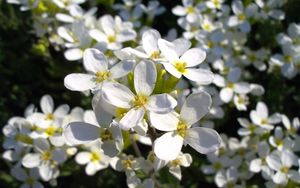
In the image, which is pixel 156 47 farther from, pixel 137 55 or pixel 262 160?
pixel 262 160

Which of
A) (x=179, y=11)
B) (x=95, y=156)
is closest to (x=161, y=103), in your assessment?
(x=95, y=156)

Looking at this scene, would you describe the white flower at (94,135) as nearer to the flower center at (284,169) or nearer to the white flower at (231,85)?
the flower center at (284,169)

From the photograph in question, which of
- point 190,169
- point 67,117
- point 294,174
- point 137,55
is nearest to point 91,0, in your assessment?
point 67,117

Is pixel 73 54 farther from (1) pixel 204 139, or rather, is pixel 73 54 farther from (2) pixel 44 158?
(1) pixel 204 139

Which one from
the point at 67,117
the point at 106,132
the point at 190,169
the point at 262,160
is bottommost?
the point at 190,169

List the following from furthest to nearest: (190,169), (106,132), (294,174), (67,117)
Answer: (190,169), (67,117), (294,174), (106,132)

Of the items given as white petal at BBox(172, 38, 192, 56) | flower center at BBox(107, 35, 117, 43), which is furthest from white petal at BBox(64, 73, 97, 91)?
flower center at BBox(107, 35, 117, 43)

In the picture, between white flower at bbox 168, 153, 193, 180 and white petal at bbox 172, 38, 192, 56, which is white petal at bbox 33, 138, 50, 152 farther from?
white petal at bbox 172, 38, 192, 56

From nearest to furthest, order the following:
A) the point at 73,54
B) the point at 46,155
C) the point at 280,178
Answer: the point at 280,178 → the point at 46,155 → the point at 73,54
